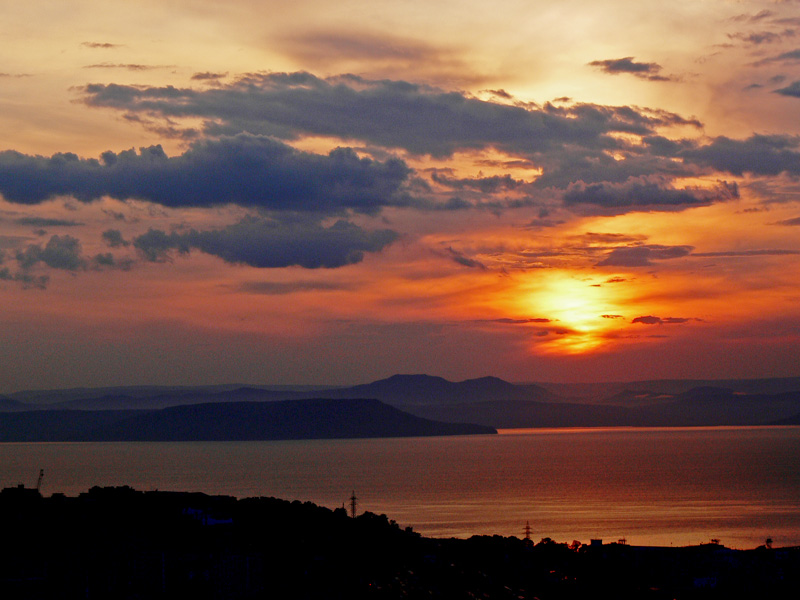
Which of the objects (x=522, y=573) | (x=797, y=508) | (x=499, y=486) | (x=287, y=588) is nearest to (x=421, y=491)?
(x=499, y=486)

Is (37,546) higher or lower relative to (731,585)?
higher

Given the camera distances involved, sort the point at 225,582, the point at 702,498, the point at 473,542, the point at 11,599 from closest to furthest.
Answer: the point at 11,599, the point at 225,582, the point at 473,542, the point at 702,498

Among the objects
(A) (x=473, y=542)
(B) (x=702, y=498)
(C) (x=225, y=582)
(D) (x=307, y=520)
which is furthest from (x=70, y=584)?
(B) (x=702, y=498)

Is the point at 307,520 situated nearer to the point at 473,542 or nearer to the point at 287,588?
the point at 473,542

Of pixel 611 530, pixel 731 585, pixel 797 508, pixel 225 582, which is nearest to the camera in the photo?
pixel 225 582

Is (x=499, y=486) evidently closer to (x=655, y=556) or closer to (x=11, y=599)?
(x=655, y=556)

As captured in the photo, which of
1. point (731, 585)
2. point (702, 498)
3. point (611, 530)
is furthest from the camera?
point (702, 498)

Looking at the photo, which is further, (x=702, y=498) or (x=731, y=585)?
(x=702, y=498)
